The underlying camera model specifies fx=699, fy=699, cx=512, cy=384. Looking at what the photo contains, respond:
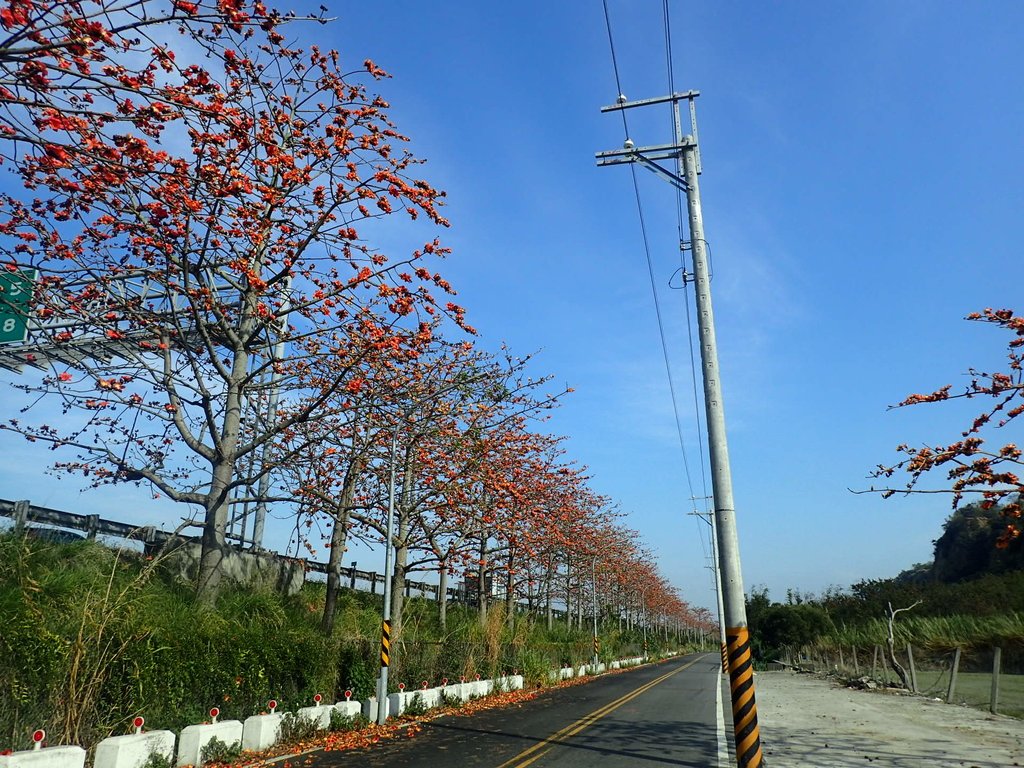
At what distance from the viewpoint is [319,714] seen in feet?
45.6

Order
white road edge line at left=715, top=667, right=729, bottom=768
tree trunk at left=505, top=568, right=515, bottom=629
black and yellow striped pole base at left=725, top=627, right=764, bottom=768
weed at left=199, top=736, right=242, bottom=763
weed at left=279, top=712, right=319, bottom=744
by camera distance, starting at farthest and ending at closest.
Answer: tree trunk at left=505, top=568, right=515, bottom=629 < weed at left=279, top=712, right=319, bottom=744 < white road edge line at left=715, top=667, right=729, bottom=768 < weed at left=199, top=736, right=242, bottom=763 < black and yellow striped pole base at left=725, top=627, right=764, bottom=768

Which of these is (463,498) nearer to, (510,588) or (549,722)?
(549,722)

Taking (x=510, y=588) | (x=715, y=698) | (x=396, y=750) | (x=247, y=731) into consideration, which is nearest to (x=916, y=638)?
(x=715, y=698)

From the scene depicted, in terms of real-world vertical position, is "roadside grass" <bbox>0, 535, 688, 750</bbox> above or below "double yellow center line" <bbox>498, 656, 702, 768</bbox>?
above

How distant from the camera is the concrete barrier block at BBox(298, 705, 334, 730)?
13413 millimetres

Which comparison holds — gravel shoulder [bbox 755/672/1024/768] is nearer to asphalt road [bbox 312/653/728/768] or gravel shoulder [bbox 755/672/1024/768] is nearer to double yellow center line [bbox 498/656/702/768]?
asphalt road [bbox 312/653/728/768]

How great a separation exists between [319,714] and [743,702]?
28.1ft

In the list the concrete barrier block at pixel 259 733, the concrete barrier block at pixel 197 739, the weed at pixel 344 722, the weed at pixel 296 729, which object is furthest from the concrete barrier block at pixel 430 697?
the concrete barrier block at pixel 197 739

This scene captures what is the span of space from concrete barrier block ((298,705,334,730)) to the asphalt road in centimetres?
155

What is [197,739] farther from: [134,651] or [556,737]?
[556,737]

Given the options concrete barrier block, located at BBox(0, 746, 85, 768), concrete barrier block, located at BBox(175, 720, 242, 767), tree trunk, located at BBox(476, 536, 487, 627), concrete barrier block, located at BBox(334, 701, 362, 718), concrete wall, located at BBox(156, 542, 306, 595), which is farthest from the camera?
tree trunk, located at BBox(476, 536, 487, 627)

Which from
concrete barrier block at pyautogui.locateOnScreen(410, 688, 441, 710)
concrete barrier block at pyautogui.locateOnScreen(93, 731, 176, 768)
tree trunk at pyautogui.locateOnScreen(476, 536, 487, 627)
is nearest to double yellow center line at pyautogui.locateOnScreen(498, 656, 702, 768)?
concrete barrier block at pyautogui.locateOnScreen(410, 688, 441, 710)

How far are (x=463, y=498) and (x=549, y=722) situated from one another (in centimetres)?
740

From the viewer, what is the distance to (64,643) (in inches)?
367
